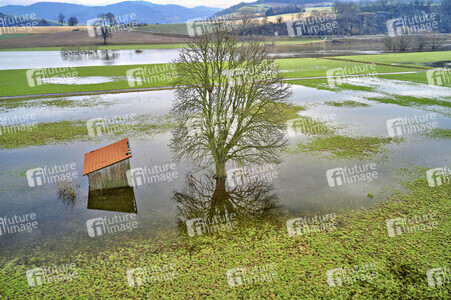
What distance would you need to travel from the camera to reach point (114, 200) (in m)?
21.9

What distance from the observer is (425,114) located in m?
41.0

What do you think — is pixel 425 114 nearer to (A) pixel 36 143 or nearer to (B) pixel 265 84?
(B) pixel 265 84

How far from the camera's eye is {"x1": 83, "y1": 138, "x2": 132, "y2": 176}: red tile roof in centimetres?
2216

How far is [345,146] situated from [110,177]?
23.8 meters

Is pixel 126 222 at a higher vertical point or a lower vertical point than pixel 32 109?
lower

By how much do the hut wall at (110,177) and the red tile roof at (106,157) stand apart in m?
0.33

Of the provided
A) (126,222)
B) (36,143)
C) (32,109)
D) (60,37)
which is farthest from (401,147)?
(60,37)

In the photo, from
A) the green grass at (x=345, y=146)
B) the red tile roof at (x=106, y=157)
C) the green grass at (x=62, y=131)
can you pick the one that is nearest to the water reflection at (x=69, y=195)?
the red tile roof at (x=106, y=157)

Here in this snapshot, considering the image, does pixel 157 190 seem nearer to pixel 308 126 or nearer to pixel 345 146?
pixel 345 146

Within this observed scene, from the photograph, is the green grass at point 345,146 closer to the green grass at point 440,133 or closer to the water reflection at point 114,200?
the green grass at point 440,133

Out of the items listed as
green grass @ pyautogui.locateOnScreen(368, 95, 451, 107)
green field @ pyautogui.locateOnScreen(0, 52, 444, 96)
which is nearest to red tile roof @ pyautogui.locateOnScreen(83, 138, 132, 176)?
green field @ pyautogui.locateOnScreen(0, 52, 444, 96)

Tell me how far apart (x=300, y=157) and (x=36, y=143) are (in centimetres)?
2880

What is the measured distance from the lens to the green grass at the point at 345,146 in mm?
29000

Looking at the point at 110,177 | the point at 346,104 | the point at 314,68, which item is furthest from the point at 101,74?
the point at 110,177
